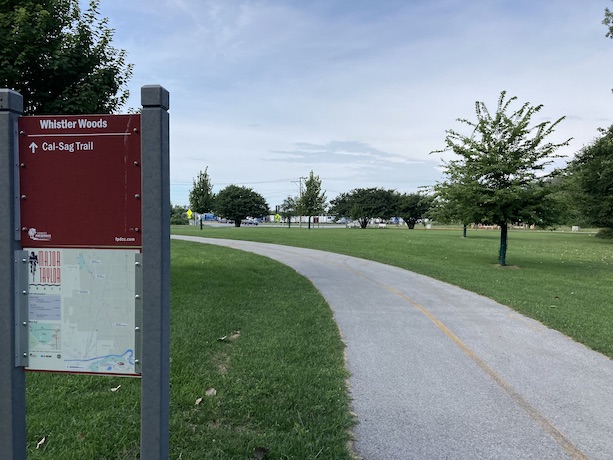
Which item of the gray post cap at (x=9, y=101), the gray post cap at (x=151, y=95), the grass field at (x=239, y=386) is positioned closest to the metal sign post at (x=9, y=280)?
the gray post cap at (x=9, y=101)

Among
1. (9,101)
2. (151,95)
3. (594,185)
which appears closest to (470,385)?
(151,95)

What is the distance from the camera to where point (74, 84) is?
23.5ft

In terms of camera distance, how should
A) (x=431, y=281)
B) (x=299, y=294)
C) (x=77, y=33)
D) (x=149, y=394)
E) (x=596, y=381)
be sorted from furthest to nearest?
(x=431, y=281) < (x=299, y=294) < (x=77, y=33) < (x=596, y=381) < (x=149, y=394)

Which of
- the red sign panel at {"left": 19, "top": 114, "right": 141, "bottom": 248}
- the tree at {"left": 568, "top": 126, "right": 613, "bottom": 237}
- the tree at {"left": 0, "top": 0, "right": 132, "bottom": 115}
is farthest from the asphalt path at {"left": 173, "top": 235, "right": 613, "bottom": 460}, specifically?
the tree at {"left": 568, "top": 126, "right": 613, "bottom": 237}

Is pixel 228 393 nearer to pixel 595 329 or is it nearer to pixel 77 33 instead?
pixel 595 329

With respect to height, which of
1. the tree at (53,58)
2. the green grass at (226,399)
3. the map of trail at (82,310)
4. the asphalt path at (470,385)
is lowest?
the asphalt path at (470,385)

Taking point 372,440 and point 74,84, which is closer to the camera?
point 372,440

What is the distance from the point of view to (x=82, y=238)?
240 centimetres

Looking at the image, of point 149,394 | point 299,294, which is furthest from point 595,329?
point 149,394

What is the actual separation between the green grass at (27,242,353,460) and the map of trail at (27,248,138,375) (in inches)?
37.2

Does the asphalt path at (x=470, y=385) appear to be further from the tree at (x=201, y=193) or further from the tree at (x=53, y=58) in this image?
the tree at (x=201, y=193)

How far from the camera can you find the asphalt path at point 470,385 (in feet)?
10.8

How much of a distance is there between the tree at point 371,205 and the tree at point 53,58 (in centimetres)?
6699

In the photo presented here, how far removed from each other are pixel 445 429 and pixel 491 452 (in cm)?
41
